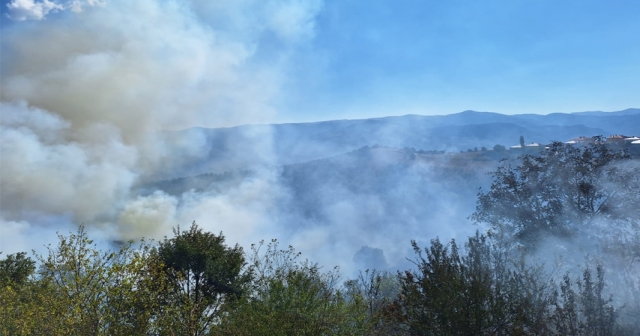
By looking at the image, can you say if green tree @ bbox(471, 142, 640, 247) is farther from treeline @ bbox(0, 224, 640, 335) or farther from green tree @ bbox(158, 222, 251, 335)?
green tree @ bbox(158, 222, 251, 335)

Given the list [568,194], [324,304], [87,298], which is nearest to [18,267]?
[87,298]

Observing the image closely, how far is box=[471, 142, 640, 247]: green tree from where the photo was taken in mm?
18969

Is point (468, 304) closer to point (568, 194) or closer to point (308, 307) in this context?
point (308, 307)

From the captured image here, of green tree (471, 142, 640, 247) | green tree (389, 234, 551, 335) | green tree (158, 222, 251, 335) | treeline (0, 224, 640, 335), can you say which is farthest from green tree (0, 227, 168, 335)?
green tree (471, 142, 640, 247)

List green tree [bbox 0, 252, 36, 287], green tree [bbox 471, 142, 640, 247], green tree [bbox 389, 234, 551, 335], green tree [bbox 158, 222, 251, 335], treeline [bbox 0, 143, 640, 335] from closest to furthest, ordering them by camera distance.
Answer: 1. treeline [bbox 0, 143, 640, 335]
2. green tree [bbox 389, 234, 551, 335]
3. green tree [bbox 158, 222, 251, 335]
4. green tree [bbox 471, 142, 640, 247]
5. green tree [bbox 0, 252, 36, 287]

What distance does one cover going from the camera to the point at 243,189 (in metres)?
118

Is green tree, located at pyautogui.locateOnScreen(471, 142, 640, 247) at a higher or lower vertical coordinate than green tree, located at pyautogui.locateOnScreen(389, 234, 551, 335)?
higher

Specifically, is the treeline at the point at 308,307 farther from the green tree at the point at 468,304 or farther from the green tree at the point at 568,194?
the green tree at the point at 568,194

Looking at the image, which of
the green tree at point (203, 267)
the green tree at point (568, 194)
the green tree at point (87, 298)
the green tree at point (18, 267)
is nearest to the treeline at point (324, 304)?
the green tree at point (87, 298)

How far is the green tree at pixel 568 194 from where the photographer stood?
19.0 metres

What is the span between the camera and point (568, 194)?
19750 millimetres

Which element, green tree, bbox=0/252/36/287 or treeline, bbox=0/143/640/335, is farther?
green tree, bbox=0/252/36/287

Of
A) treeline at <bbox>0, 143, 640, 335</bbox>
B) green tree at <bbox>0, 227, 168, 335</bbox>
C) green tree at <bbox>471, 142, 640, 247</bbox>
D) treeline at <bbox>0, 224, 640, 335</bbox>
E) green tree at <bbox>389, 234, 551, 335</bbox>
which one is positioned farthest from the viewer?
green tree at <bbox>471, 142, 640, 247</bbox>

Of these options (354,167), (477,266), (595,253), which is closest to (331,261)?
(354,167)
